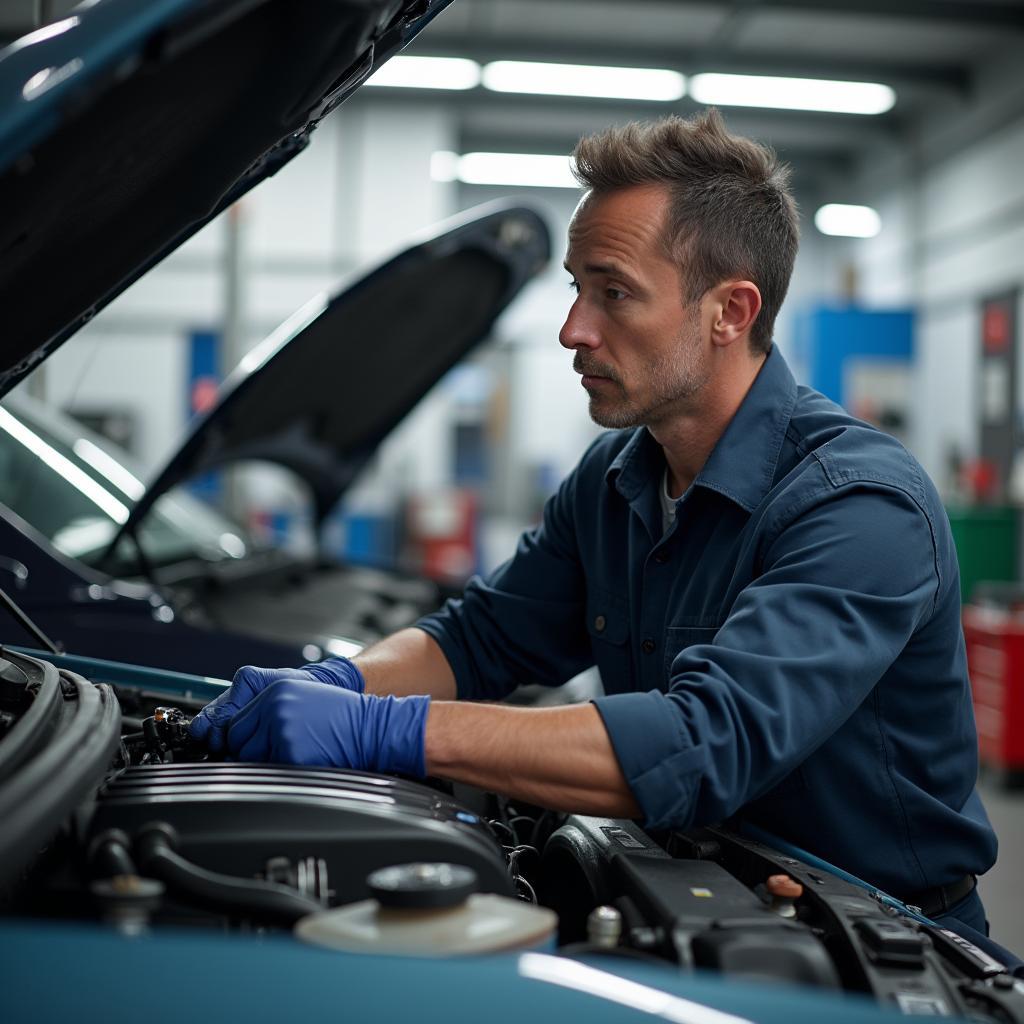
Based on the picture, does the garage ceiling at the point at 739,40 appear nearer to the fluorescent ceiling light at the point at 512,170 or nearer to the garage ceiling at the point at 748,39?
the garage ceiling at the point at 748,39

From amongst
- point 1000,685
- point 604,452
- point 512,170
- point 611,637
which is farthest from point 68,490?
point 512,170

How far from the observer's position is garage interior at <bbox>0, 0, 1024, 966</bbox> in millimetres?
9320

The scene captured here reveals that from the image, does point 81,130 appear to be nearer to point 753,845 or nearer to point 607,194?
point 607,194

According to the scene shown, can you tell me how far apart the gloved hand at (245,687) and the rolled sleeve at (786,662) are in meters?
0.47

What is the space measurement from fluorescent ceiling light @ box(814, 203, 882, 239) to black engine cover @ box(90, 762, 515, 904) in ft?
41.8

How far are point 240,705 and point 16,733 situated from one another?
41cm

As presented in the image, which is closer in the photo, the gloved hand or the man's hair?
the gloved hand

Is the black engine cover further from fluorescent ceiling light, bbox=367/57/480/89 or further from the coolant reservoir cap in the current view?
fluorescent ceiling light, bbox=367/57/480/89

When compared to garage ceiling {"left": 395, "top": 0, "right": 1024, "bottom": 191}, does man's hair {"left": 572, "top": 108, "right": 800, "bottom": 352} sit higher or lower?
lower

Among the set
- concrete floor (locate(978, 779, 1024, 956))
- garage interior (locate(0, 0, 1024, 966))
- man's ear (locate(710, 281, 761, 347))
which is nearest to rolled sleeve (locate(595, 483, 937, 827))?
man's ear (locate(710, 281, 761, 347))

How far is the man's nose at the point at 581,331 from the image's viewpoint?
1.69 meters

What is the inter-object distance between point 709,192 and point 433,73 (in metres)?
8.81

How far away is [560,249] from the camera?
13.9 m

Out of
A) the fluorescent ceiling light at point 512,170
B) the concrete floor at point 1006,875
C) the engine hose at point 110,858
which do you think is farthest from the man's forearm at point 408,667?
the fluorescent ceiling light at point 512,170
